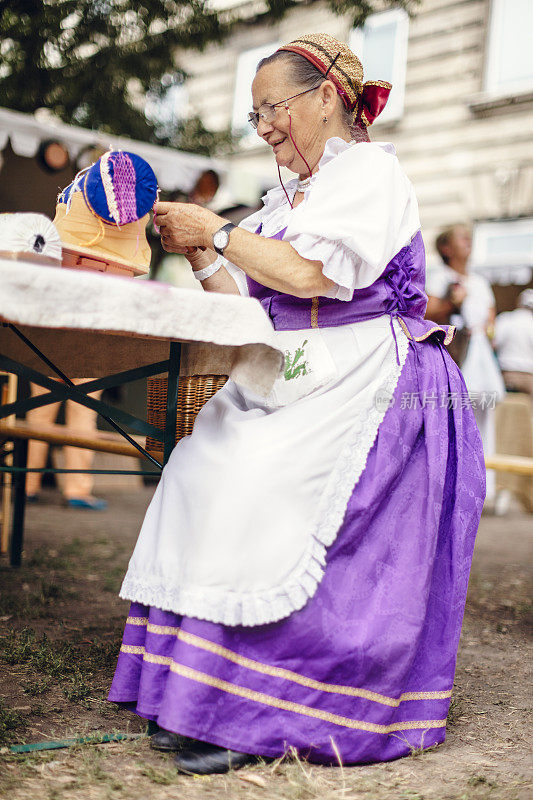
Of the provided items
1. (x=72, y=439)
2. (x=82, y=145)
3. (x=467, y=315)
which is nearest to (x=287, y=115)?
(x=72, y=439)

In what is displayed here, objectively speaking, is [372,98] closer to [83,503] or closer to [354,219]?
[354,219]

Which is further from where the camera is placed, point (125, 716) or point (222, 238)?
point (125, 716)

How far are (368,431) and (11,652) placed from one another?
133cm

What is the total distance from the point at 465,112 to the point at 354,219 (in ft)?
31.5

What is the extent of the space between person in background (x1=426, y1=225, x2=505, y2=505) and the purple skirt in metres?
5.28

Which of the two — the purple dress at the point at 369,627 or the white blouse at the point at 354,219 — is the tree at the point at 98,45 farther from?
the purple dress at the point at 369,627

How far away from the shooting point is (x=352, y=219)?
1764mm

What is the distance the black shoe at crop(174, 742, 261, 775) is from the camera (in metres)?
1.66

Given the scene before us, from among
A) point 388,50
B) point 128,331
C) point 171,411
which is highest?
point 388,50

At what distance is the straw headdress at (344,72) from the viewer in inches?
79.0

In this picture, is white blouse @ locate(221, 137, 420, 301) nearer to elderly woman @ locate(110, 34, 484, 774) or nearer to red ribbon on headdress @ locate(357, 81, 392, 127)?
elderly woman @ locate(110, 34, 484, 774)

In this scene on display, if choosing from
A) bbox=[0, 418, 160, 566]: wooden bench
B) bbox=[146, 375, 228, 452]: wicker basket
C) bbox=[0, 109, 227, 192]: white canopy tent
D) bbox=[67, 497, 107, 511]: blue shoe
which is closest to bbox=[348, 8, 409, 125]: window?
bbox=[0, 109, 227, 192]: white canopy tent

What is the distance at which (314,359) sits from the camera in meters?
1.89

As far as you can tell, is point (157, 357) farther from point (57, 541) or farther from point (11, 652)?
point (57, 541)
